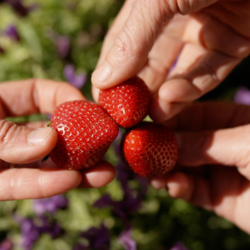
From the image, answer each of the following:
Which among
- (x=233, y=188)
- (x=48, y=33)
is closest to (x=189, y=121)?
(x=233, y=188)

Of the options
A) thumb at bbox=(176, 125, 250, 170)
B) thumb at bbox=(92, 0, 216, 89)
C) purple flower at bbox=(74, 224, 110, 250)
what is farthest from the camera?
purple flower at bbox=(74, 224, 110, 250)

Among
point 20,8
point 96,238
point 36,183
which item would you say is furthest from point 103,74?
point 20,8

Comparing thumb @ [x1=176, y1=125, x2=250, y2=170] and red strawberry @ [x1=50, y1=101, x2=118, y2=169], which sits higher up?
red strawberry @ [x1=50, y1=101, x2=118, y2=169]

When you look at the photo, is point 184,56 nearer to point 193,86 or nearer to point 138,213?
point 193,86

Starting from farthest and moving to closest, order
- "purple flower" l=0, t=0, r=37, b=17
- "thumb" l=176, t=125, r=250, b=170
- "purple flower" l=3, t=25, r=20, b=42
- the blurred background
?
"purple flower" l=0, t=0, r=37, b=17
"purple flower" l=3, t=25, r=20, b=42
the blurred background
"thumb" l=176, t=125, r=250, b=170

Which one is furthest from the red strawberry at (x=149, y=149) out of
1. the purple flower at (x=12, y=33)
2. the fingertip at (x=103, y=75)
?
the purple flower at (x=12, y=33)

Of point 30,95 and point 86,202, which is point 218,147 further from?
point 30,95

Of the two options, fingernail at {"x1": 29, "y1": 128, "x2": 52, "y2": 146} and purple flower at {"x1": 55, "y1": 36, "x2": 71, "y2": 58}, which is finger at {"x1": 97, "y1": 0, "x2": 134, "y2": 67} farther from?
purple flower at {"x1": 55, "y1": 36, "x2": 71, "y2": 58}

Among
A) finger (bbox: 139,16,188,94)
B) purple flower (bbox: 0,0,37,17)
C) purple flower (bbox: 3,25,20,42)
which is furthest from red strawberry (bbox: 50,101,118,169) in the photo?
purple flower (bbox: 0,0,37,17)

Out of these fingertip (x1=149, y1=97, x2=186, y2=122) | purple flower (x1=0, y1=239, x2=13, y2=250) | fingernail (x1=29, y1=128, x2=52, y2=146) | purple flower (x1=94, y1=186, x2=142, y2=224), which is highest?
fingernail (x1=29, y1=128, x2=52, y2=146)
